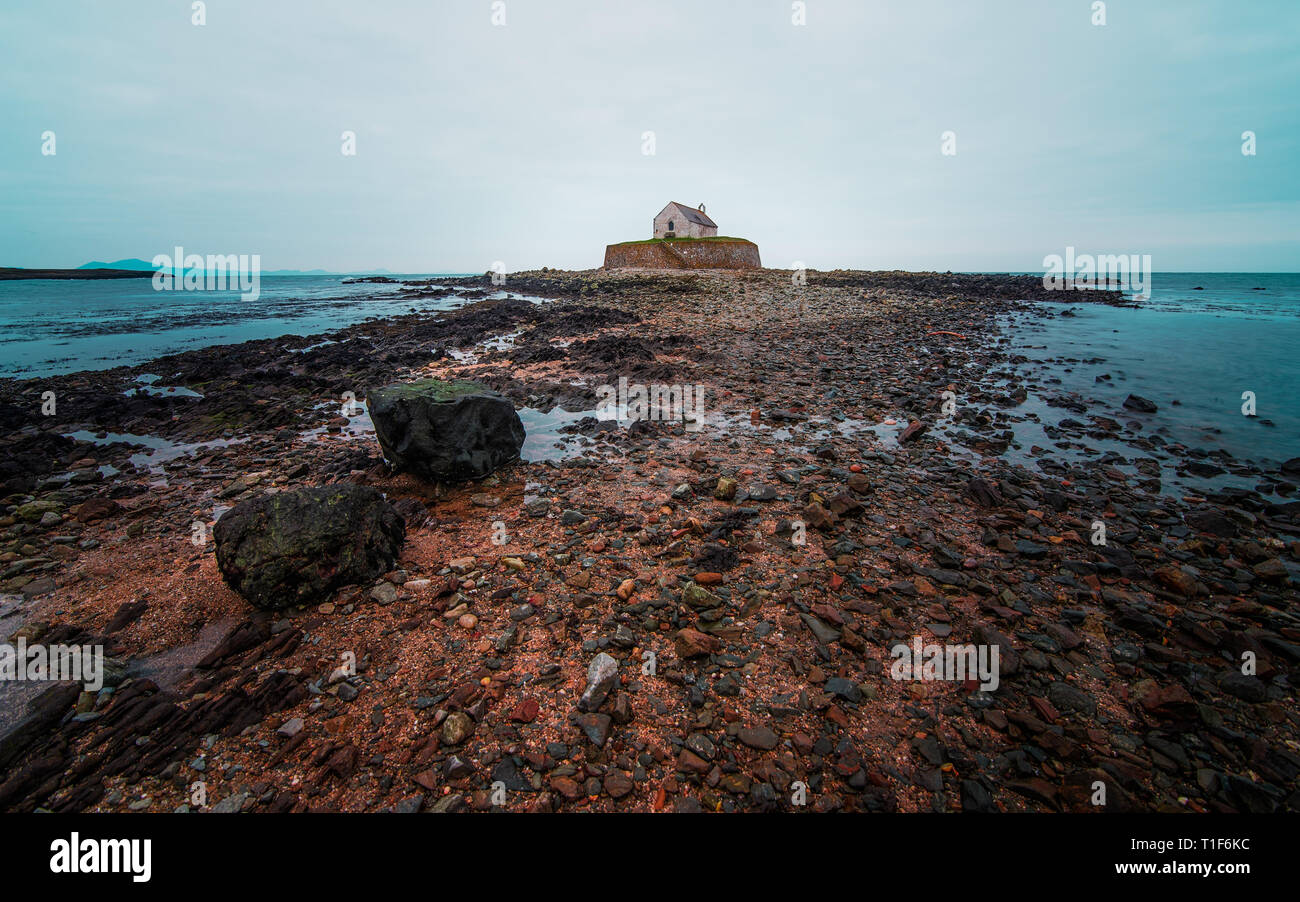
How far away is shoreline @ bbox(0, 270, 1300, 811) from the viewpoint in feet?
11.5

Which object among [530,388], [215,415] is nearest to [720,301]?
[530,388]

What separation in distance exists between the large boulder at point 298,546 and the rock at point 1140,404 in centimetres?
1849

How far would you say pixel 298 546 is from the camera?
5332mm

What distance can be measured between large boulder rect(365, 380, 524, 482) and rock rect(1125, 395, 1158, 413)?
16.9 m

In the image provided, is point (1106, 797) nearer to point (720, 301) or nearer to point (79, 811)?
point (79, 811)

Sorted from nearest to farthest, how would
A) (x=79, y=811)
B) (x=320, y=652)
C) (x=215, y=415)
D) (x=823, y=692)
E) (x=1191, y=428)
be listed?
(x=79, y=811), (x=823, y=692), (x=320, y=652), (x=1191, y=428), (x=215, y=415)

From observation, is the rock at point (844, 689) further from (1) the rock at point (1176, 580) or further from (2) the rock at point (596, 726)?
(1) the rock at point (1176, 580)

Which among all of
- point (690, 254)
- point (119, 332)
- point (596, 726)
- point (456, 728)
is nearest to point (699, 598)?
point (596, 726)

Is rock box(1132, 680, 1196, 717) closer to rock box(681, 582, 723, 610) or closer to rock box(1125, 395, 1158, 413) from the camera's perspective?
rock box(681, 582, 723, 610)

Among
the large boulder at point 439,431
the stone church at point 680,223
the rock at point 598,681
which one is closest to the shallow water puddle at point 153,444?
the large boulder at point 439,431

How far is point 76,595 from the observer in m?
5.53

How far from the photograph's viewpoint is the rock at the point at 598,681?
4.07 meters

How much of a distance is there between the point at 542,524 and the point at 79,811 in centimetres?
469

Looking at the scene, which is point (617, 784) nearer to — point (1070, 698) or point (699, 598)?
point (699, 598)
